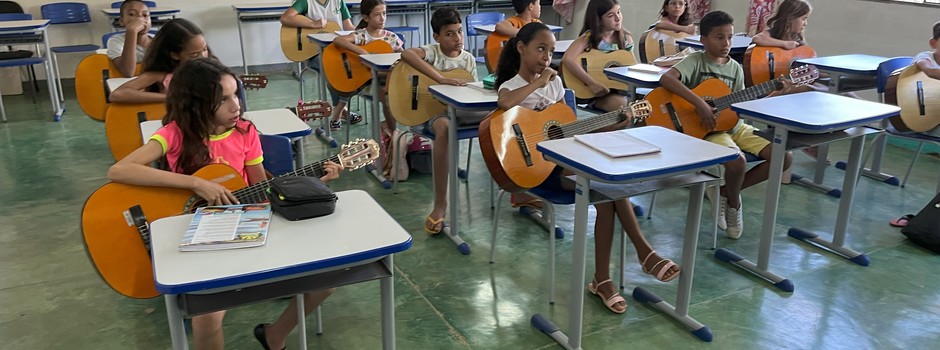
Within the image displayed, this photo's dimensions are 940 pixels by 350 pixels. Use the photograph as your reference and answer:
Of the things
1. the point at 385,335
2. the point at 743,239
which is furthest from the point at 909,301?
the point at 385,335

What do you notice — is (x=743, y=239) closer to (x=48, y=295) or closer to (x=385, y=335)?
(x=385, y=335)

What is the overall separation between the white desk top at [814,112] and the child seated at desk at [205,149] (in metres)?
1.81

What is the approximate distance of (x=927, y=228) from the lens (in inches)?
138

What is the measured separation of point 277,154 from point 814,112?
220 cm

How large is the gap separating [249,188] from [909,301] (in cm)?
270

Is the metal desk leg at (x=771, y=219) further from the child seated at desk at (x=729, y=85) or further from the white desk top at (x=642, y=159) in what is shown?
the white desk top at (x=642, y=159)

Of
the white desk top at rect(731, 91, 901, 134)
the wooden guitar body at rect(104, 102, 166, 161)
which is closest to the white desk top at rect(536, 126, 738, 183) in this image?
the white desk top at rect(731, 91, 901, 134)

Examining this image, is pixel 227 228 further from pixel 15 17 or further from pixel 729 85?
pixel 15 17

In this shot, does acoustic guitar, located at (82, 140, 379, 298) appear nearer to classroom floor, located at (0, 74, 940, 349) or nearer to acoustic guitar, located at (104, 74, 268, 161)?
classroom floor, located at (0, 74, 940, 349)

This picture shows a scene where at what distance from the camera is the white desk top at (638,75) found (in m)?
3.72

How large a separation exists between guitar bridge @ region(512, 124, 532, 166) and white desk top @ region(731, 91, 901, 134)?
3.16ft

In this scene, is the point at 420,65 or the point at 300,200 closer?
the point at 300,200

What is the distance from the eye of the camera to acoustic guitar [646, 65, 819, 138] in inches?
137

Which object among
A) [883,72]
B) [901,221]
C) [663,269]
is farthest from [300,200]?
[883,72]
